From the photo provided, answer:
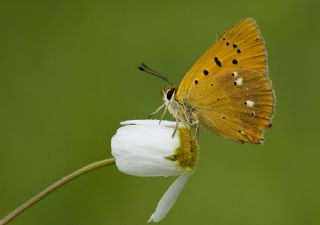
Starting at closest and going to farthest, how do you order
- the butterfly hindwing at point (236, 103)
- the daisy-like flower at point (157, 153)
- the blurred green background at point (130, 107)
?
the daisy-like flower at point (157, 153)
the butterfly hindwing at point (236, 103)
the blurred green background at point (130, 107)

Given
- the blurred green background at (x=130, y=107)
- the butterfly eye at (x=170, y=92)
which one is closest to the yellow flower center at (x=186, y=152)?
the butterfly eye at (x=170, y=92)

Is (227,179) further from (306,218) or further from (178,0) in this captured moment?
(178,0)

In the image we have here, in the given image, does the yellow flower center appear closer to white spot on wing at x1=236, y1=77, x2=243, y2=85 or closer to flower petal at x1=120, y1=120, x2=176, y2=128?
flower petal at x1=120, y1=120, x2=176, y2=128

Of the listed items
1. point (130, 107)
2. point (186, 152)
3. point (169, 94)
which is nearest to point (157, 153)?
point (186, 152)

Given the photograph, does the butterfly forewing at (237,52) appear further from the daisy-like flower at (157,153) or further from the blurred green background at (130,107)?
the blurred green background at (130,107)

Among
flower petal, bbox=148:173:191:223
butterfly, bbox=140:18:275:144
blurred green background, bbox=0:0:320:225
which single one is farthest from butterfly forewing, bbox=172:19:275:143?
blurred green background, bbox=0:0:320:225

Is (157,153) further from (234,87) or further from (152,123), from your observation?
(234,87)

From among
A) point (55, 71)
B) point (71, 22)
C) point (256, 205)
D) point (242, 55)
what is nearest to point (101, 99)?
point (55, 71)
